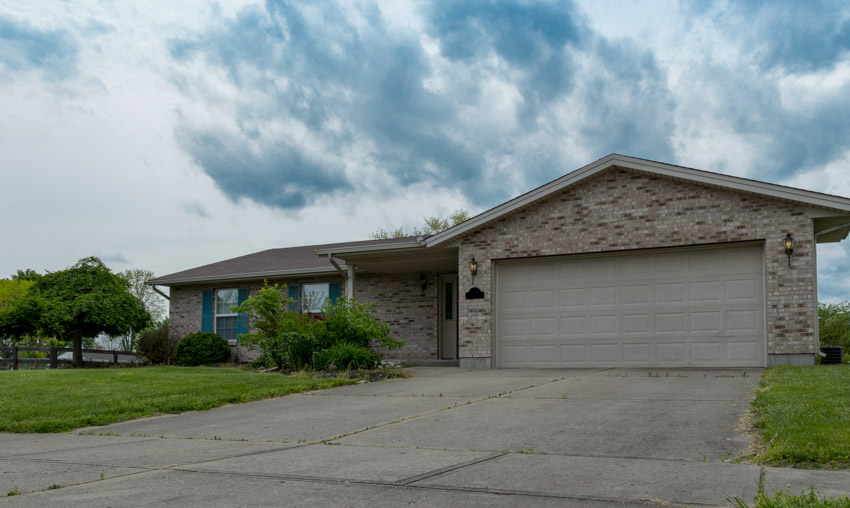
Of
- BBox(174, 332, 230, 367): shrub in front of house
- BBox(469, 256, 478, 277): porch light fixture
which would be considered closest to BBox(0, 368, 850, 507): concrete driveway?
BBox(469, 256, 478, 277): porch light fixture

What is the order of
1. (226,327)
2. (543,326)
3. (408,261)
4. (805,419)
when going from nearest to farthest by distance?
1. (805,419)
2. (543,326)
3. (408,261)
4. (226,327)

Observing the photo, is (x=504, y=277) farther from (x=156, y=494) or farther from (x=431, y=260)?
(x=156, y=494)

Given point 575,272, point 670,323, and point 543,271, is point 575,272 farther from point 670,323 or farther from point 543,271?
point 670,323

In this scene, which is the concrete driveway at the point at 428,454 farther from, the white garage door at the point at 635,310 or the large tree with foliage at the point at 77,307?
the large tree with foliage at the point at 77,307

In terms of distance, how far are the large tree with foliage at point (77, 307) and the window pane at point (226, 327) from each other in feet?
7.65

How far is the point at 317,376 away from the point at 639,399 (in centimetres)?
641

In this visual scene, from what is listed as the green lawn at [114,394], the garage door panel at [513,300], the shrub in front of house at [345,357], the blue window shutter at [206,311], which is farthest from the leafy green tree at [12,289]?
the garage door panel at [513,300]

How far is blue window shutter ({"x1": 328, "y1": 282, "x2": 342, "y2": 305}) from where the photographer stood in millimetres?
19875

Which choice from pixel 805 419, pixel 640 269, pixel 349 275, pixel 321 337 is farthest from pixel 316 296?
pixel 805 419

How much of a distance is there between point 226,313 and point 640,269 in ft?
42.7

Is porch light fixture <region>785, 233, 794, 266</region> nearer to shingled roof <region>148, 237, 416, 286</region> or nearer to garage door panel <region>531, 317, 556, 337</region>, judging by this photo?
garage door panel <region>531, 317, 556, 337</region>


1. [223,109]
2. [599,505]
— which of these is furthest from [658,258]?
[599,505]

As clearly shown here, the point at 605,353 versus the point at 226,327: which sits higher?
the point at 226,327

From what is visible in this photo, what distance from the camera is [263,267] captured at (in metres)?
21.4
